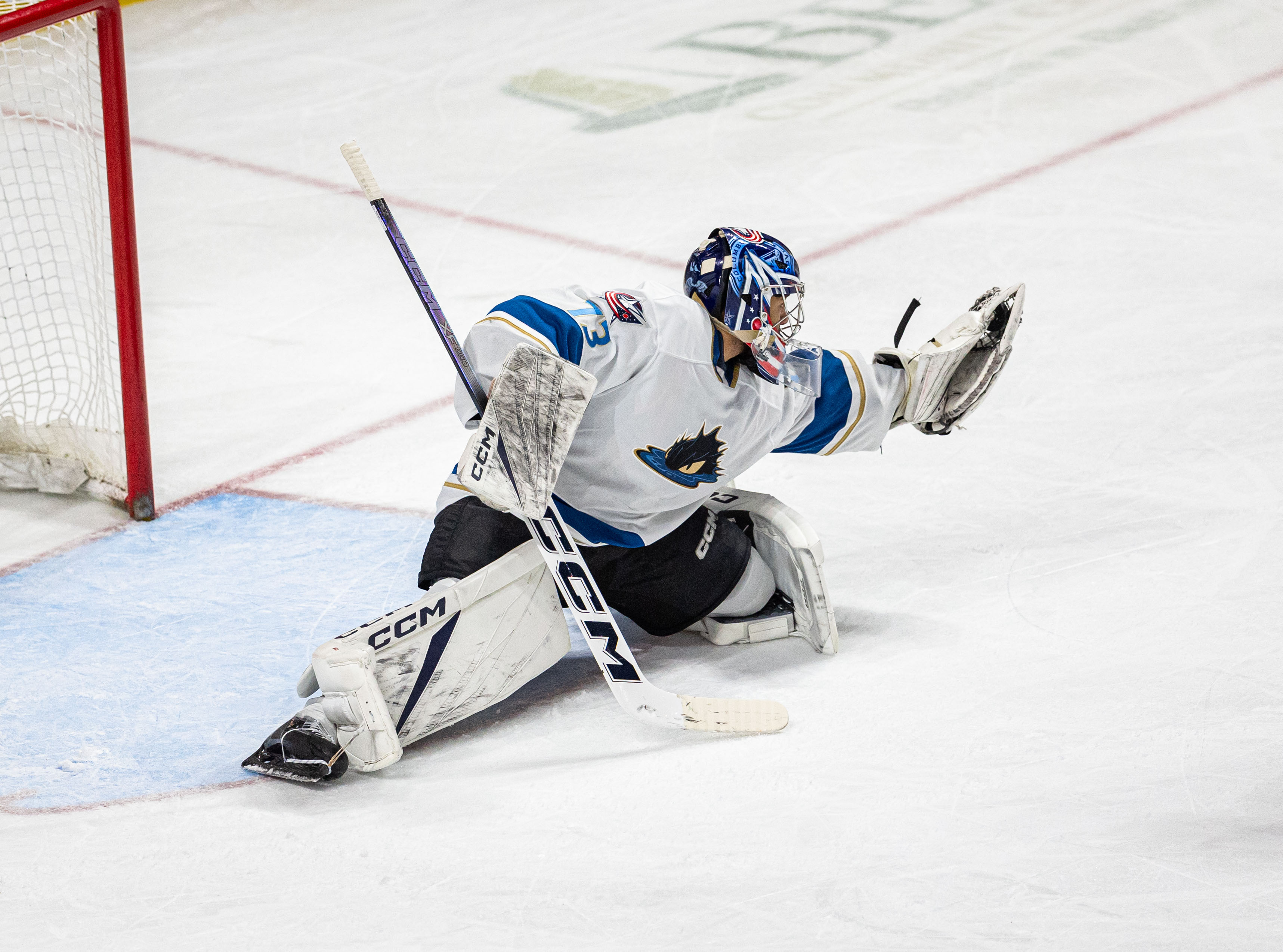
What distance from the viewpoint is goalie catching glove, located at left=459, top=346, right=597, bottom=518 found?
2326 mm

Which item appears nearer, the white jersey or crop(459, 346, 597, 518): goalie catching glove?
crop(459, 346, 597, 518): goalie catching glove

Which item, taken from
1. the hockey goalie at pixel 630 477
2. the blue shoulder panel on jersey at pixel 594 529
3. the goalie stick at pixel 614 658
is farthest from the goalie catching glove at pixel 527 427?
the blue shoulder panel on jersey at pixel 594 529

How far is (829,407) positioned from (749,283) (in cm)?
43

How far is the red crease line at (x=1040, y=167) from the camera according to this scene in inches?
199

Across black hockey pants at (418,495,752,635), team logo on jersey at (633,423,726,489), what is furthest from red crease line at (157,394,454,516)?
team logo on jersey at (633,423,726,489)

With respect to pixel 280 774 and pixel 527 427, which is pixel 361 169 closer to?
pixel 527 427

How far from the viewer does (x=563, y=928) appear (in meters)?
2.07

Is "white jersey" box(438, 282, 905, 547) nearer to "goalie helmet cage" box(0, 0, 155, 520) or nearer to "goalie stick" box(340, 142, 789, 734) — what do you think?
"goalie stick" box(340, 142, 789, 734)

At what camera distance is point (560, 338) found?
242 centimetres

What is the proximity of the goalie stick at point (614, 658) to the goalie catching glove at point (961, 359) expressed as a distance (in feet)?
2.56

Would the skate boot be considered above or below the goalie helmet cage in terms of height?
below

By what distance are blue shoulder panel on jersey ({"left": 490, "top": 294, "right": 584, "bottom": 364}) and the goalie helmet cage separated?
134 centimetres

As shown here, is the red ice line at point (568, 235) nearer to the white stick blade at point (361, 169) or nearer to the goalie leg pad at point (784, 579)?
the goalie leg pad at point (784, 579)

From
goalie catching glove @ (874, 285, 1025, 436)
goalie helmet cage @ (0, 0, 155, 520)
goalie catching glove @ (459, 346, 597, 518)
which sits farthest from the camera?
goalie helmet cage @ (0, 0, 155, 520)
